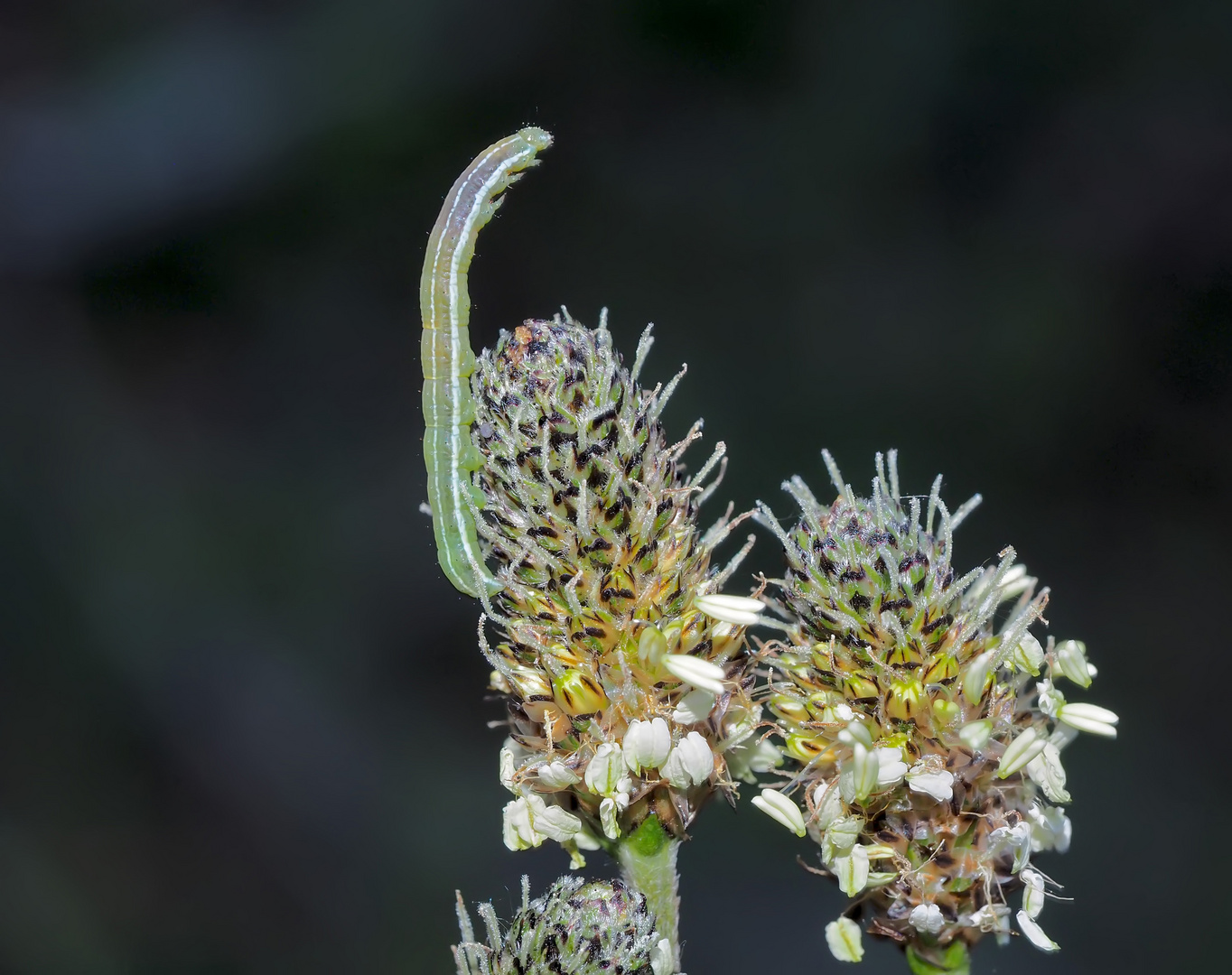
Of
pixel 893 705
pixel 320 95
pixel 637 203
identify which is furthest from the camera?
pixel 637 203

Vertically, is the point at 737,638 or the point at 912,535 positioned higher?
the point at 912,535

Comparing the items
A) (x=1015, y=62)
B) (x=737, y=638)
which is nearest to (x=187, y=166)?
(x=1015, y=62)

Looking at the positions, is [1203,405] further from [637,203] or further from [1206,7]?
[637,203]

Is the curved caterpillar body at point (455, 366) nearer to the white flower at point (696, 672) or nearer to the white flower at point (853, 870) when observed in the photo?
the white flower at point (696, 672)

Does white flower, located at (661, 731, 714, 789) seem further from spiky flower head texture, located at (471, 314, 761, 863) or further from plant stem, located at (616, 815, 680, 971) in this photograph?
plant stem, located at (616, 815, 680, 971)

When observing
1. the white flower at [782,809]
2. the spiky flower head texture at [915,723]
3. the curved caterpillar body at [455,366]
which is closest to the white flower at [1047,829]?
the spiky flower head texture at [915,723]
